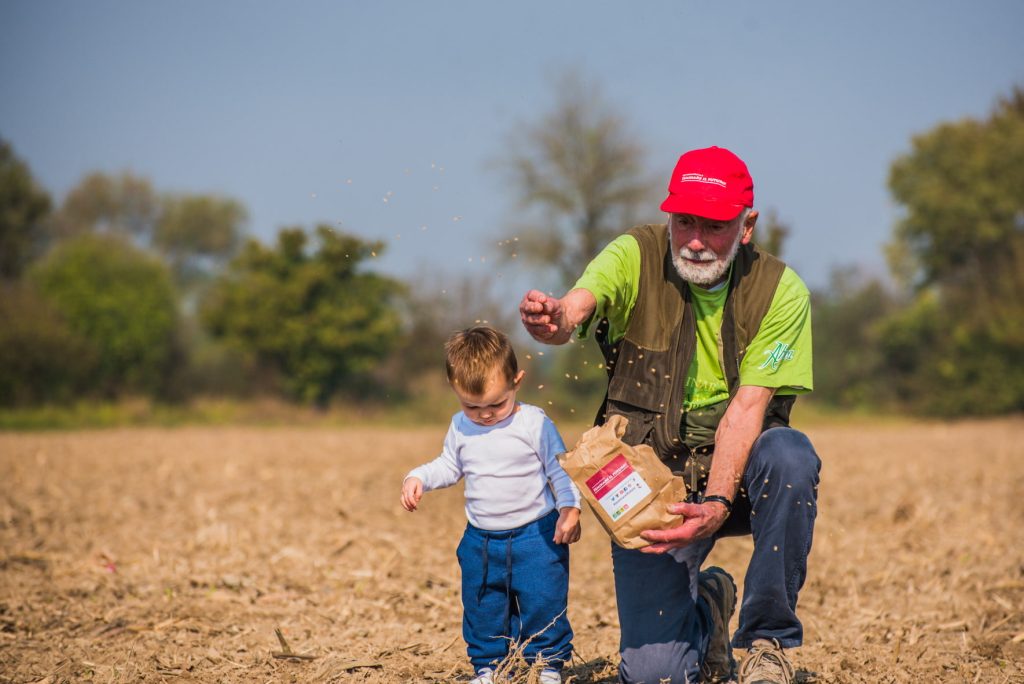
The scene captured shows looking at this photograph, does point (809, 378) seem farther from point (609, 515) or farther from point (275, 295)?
point (275, 295)

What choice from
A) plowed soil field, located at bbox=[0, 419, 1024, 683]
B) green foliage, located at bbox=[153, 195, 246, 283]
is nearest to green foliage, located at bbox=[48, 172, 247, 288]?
green foliage, located at bbox=[153, 195, 246, 283]

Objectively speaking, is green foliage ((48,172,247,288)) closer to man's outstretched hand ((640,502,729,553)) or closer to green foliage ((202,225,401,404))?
green foliage ((202,225,401,404))

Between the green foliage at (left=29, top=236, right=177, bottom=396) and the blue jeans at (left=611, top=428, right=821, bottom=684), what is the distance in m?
34.0

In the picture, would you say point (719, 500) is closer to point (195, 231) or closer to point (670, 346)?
point (670, 346)

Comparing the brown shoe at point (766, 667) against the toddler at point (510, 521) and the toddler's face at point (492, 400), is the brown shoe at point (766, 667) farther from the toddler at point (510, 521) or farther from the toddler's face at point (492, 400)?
the toddler's face at point (492, 400)

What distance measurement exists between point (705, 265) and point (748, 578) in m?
1.31

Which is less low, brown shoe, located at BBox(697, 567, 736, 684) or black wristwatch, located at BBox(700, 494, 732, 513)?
black wristwatch, located at BBox(700, 494, 732, 513)

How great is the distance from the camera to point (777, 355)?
464 cm

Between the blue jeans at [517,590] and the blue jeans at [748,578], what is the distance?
0.33 meters

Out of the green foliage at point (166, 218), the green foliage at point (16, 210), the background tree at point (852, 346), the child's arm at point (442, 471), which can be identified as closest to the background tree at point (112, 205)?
the green foliage at point (166, 218)

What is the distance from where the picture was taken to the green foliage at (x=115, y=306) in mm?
37031

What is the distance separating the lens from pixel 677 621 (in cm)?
481

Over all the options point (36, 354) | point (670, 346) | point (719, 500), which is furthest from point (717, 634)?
point (36, 354)

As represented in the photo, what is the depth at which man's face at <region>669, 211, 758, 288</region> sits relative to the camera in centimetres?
459
